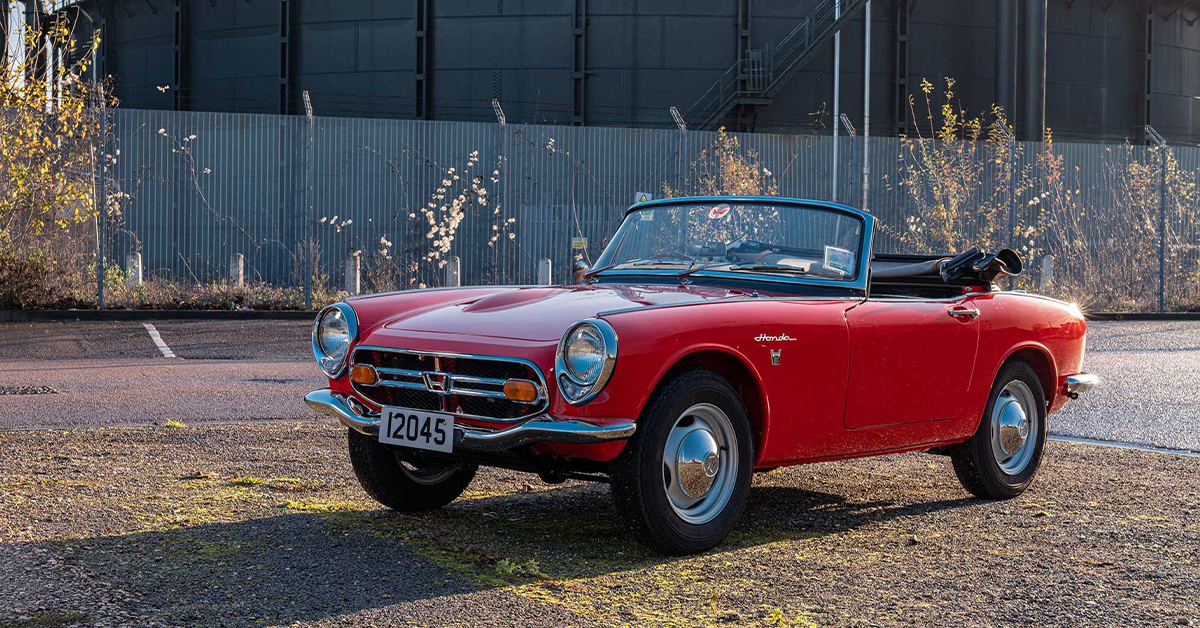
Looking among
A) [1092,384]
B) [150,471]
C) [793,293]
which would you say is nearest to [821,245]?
[793,293]

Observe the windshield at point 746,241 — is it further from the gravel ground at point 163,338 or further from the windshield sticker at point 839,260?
the gravel ground at point 163,338

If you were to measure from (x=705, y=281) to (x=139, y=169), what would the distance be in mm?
18401

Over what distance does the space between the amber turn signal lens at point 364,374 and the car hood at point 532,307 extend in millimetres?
188

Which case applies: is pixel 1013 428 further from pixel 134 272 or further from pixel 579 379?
pixel 134 272

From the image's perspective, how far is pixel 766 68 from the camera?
27.9 metres

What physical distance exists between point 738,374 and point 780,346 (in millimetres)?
206

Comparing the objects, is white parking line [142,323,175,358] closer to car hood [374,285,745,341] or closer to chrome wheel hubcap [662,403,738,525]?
car hood [374,285,745,341]

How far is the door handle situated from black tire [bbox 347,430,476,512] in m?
2.32

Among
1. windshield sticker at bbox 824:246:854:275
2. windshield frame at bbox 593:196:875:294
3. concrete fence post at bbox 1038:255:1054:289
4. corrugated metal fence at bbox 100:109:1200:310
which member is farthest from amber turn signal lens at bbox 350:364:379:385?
concrete fence post at bbox 1038:255:1054:289

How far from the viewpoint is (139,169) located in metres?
22.2

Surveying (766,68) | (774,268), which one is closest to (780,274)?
(774,268)

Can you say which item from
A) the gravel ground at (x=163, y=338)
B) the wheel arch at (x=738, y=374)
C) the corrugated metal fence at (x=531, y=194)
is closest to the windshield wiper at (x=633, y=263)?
the wheel arch at (x=738, y=374)

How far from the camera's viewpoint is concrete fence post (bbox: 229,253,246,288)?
20.8 m

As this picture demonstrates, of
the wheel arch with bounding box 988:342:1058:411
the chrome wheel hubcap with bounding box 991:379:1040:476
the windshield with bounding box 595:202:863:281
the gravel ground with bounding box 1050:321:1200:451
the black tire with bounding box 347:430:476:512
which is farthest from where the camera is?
the gravel ground with bounding box 1050:321:1200:451
